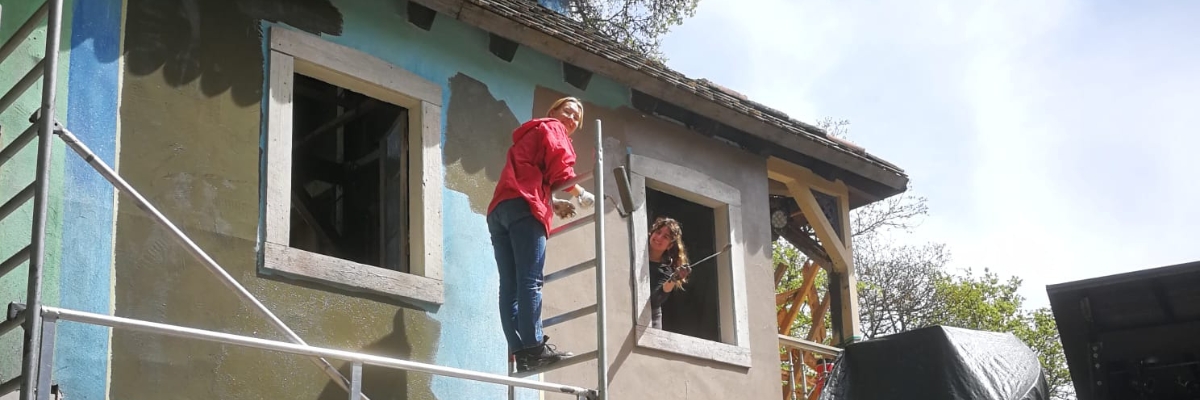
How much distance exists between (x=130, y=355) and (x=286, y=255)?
1.16 meters

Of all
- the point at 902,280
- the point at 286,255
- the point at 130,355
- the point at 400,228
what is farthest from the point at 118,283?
the point at 902,280

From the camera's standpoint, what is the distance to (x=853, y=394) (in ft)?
29.5

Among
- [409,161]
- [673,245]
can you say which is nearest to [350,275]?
[409,161]

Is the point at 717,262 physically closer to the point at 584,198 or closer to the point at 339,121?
the point at 584,198

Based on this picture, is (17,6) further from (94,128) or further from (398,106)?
(398,106)

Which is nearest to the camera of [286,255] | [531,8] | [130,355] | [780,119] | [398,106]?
[130,355]

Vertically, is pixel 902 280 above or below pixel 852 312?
above

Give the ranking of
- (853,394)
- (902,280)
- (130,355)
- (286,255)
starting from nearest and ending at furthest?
(130,355), (286,255), (853,394), (902,280)

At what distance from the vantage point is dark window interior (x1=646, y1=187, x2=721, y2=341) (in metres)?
12.3

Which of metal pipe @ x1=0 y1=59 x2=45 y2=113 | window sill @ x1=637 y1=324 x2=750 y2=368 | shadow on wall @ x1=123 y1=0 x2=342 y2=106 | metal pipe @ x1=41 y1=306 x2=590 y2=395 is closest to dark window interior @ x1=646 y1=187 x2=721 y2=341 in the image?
window sill @ x1=637 y1=324 x2=750 y2=368

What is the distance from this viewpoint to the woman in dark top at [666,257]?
11.0 meters

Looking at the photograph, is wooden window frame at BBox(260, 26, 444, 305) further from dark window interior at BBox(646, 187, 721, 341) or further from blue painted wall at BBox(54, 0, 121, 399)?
dark window interior at BBox(646, 187, 721, 341)

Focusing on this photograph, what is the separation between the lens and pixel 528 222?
8484 millimetres

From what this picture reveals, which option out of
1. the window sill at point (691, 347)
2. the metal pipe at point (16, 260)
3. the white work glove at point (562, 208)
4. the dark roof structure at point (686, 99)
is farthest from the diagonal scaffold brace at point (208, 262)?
the window sill at point (691, 347)
